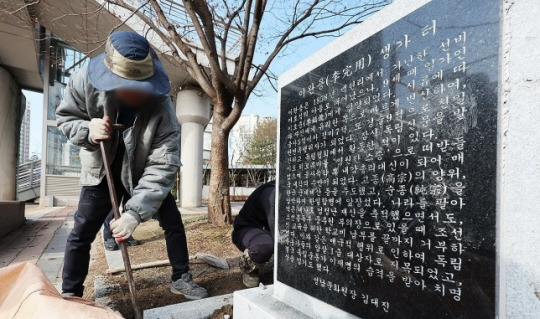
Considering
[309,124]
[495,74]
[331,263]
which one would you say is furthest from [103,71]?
[495,74]

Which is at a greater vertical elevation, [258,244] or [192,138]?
[192,138]

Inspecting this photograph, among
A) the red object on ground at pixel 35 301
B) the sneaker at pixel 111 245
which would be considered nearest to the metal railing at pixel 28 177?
the sneaker at pixel 111 245

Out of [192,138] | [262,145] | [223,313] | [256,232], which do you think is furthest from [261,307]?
[262,145]

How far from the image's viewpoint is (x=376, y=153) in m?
1.52

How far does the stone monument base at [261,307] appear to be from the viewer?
1855mm

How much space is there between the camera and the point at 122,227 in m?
1.86

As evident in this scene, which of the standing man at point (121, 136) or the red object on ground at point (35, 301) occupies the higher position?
the standing man at point (121, 136)

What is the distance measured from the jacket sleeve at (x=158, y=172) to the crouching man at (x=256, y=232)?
89 cm

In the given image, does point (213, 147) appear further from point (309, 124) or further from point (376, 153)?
point (376, 153)

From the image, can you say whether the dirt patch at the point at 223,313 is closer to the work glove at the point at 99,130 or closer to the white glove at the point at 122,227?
the white glove at the point at 122,227

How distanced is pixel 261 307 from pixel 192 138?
28.4 feet

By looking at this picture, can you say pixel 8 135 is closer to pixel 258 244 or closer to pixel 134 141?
pixel 134 141

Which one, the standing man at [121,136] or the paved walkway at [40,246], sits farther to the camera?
the paved walkway at [40,246]

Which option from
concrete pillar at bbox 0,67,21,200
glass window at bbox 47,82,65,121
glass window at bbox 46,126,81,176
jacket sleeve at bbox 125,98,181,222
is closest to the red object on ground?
jacket sleeve at bbox 125,98,181,222
